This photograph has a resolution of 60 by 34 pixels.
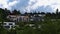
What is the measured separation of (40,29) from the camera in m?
35.5

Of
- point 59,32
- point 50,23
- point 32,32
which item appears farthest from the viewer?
point 32,32

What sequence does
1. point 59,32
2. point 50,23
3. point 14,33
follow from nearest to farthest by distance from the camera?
point 59,32 → point 50,23 → point 14,33

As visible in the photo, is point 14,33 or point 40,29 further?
point 14,33

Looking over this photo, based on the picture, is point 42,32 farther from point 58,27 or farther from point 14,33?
point 14,33

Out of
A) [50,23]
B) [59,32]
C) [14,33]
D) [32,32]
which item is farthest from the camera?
[14,33]

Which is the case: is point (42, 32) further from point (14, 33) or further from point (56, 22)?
point (14, 33)

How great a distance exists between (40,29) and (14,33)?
32.7 ft

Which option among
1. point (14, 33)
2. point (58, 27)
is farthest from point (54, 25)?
point (14, 33)

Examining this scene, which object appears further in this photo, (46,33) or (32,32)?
(32,32)

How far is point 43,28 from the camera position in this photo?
114 feet

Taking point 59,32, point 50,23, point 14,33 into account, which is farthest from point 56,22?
point 14,33

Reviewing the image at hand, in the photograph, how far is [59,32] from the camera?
31953mm

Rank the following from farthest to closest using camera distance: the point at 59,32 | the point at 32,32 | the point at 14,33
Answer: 1. the point at 14,33
2. the point at 32,32
3. the point at 59,32

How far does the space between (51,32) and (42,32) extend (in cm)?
184
